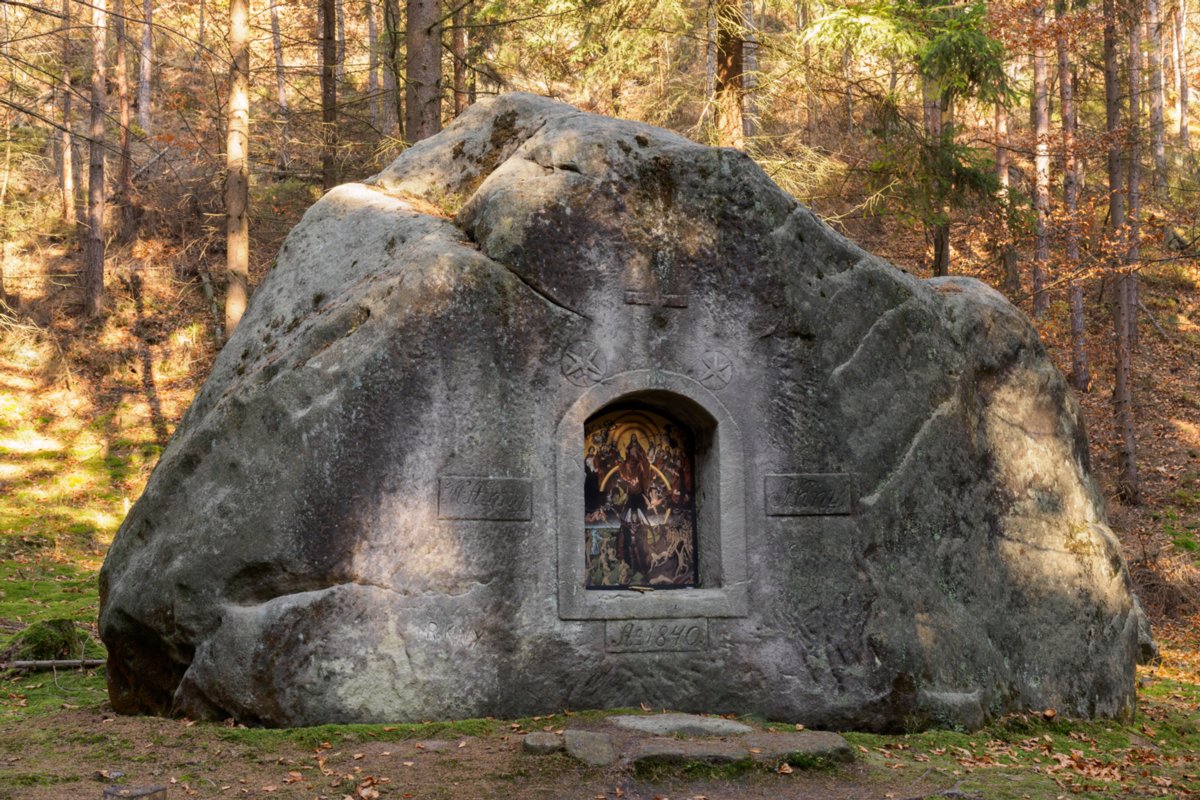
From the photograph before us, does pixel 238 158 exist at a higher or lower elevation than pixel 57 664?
higher

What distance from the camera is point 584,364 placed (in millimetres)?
7867

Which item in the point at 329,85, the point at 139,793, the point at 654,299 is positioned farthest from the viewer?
the point at 329,85

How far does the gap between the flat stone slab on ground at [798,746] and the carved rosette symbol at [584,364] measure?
2663 millimetres

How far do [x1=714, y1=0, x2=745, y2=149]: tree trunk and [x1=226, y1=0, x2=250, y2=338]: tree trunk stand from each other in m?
6.48

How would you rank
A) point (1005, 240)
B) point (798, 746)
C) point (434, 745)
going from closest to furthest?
point (434, 745)
point (798, 746)
point (1005, 240)

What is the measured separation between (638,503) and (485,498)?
1.38 meters

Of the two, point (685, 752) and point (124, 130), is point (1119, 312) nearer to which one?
point (685, 752)

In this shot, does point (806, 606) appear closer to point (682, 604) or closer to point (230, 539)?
point (682, 604)

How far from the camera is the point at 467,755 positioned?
6492mm

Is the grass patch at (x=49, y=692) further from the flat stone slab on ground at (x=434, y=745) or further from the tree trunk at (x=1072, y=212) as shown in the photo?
the tree trunk at (x=1072, y=212)

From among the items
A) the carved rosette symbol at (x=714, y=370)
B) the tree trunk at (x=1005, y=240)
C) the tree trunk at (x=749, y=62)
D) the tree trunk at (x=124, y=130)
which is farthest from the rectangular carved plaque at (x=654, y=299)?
the tree trunk at (x=124, y=130)

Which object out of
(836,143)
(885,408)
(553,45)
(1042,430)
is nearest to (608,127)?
(885,408)

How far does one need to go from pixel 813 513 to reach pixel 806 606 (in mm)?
684

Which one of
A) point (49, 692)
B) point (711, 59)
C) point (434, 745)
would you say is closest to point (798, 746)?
point (434, 745)
